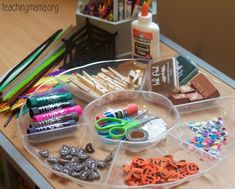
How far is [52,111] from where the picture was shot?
3.37 feet

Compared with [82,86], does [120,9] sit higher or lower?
higher

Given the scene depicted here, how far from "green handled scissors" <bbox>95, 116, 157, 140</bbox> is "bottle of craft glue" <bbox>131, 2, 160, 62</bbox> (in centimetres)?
21

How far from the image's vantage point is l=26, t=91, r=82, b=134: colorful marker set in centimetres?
99

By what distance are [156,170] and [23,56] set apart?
19.8 inches

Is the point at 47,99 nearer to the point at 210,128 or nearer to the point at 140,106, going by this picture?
the point at 140,106

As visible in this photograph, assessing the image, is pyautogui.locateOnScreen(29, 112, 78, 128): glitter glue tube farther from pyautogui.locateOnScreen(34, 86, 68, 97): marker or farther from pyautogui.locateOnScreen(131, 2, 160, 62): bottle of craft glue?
pyautogui.locateOnScreen(131, 2, 160, 62): bottle of craft glue

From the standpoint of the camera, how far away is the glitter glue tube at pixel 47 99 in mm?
1036

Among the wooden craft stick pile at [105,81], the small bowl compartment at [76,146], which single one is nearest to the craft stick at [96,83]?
the wooden craft stick pile at [105,81]

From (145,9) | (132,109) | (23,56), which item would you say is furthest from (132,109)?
(23,56)

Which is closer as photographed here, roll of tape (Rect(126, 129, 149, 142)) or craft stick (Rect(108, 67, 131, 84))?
roll of tape (Rect(126, 129, 149, 142))

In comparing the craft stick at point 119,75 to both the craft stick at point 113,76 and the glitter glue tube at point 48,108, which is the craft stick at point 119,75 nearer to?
the craft stick at point 113,76

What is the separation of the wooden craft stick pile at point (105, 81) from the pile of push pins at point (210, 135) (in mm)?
172

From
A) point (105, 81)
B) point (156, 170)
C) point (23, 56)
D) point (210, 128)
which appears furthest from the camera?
point (23, 56)

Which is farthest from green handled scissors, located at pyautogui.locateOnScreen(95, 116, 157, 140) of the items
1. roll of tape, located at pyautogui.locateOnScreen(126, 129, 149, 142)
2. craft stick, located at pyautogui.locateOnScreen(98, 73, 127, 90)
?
craft stick, located at pyautogui.locateOnScreen(98, 73, 127, 90)
